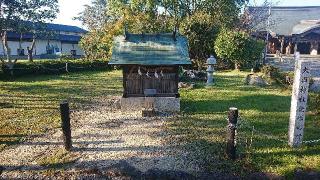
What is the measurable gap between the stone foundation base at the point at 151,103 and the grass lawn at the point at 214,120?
60 cm

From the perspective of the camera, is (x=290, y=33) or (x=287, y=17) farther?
(x=287, y=17)

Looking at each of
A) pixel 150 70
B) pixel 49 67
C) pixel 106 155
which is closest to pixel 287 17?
pixel 49 67

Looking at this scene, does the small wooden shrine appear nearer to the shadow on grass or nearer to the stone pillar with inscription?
the shadow on grass

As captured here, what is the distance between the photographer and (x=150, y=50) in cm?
1480

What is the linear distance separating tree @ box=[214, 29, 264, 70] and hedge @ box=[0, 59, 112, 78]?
13.6 meters

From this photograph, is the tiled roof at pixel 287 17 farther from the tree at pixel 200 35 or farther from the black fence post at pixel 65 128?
the black fence post at pixel 65 128

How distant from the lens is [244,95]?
18.2 m

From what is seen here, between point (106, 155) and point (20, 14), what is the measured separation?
27673mm

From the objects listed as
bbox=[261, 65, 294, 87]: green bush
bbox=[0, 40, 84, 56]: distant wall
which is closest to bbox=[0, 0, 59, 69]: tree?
bbox=[0, 40, 84, 56]: distant wall

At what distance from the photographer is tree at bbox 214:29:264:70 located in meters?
28.0

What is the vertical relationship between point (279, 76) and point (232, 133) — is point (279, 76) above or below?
above

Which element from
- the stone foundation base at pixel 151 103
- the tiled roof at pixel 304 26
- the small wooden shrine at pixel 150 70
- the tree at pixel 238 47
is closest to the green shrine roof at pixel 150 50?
the small wooden shrine at pixel 150 70

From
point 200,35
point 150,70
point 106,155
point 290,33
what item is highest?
point 290,33

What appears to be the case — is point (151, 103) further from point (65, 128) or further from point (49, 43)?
point (49, 43)
